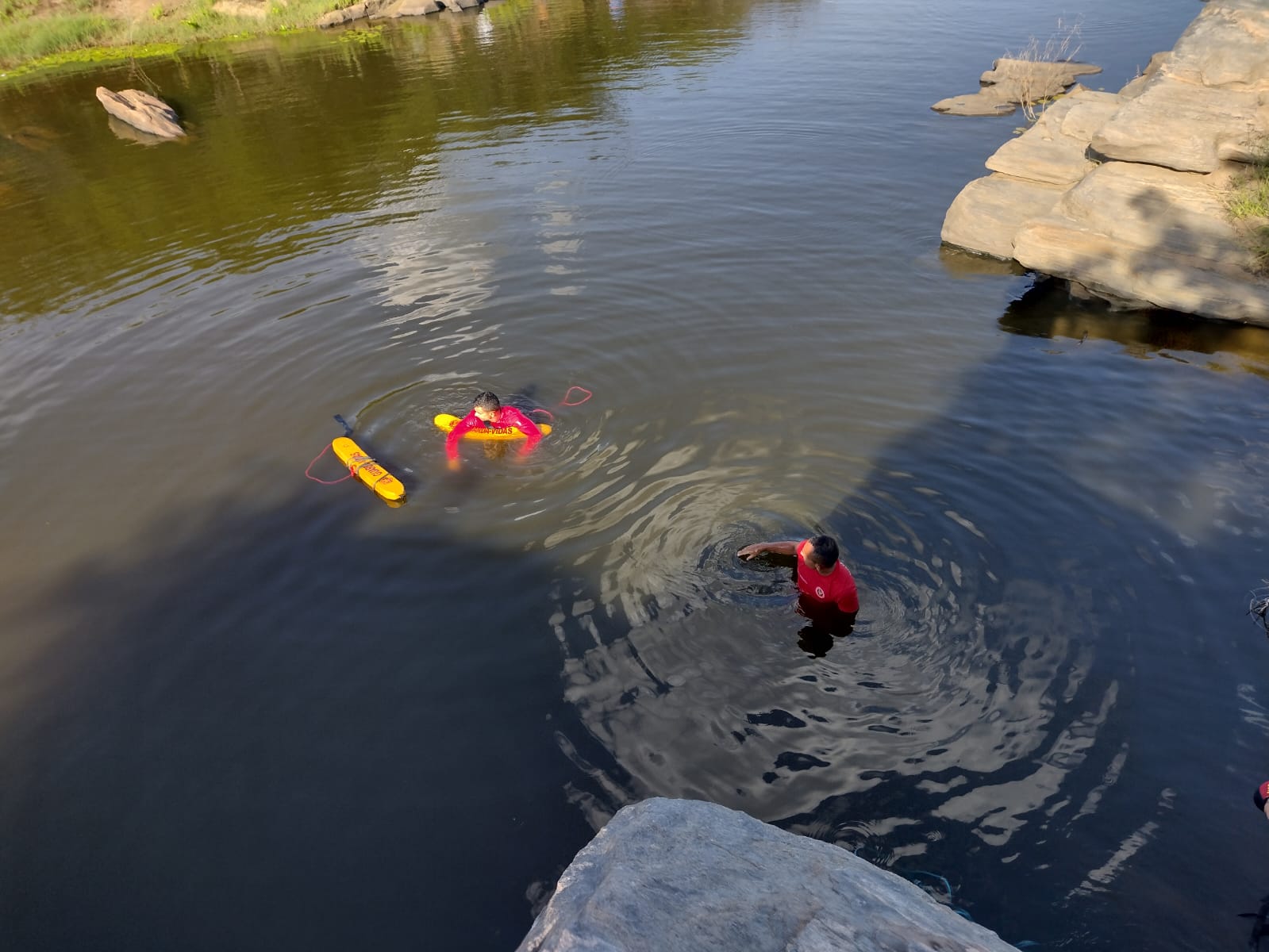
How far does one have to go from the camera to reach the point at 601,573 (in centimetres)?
866

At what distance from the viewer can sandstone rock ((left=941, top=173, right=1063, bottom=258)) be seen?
14.4 meters

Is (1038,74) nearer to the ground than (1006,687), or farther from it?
farther from it

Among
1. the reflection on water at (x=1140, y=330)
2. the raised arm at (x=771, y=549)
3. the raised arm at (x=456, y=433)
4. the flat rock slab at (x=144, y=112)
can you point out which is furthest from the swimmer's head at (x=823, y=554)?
the flat rock slab at (x=144, y=112)

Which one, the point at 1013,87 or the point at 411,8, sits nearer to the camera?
the point at 1013,87

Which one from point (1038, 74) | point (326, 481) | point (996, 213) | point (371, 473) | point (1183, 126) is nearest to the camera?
point (371, 473)

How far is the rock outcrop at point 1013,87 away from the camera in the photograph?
70.6ft

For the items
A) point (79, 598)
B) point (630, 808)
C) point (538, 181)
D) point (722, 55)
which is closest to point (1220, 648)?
point (630, 808)

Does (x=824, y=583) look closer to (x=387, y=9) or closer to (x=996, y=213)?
(x=996, y=213)

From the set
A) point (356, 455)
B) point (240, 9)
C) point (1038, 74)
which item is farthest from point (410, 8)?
point (356, 455)

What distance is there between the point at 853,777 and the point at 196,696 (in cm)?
584

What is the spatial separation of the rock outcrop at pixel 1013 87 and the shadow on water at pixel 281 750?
18.9m

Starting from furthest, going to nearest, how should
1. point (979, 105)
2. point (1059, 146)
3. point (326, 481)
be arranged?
1. point (979, 105)
2. point (1059, 146)
3. point (326, 481)

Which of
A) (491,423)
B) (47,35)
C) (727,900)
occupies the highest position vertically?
(47,35)

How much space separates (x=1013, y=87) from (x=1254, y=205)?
41.7ft
